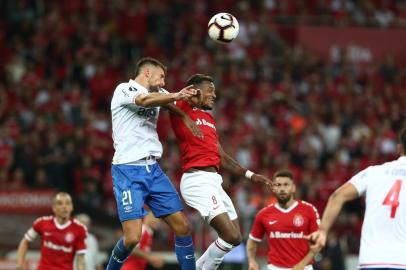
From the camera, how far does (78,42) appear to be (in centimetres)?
2281

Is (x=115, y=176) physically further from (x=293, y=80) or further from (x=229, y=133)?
(x=293, y=80)

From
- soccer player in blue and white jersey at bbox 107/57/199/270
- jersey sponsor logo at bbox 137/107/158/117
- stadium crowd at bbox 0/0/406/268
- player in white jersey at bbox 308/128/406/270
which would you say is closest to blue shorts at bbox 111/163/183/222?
→ soccer player in blue and white jersey at bbox 107/57/199/270

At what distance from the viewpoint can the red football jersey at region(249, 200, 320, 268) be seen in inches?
450

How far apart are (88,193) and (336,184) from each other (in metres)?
5.14

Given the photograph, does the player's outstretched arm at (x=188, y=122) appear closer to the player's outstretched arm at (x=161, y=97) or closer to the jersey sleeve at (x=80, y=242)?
the player's outstretched arm at (x=161, y=97)

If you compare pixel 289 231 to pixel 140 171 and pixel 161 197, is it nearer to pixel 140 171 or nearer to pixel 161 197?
pixel 161 197

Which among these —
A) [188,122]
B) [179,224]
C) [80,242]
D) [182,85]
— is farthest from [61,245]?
[182,85]

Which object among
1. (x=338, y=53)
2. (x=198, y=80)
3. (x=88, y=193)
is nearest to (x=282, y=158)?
(x=88, y=193)

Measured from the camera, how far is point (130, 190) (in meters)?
10.1

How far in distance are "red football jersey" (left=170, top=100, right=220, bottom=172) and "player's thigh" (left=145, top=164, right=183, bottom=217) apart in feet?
1.18

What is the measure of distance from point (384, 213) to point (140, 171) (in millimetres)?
3204

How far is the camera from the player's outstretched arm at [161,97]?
9453 mm

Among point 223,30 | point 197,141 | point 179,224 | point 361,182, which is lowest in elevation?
point 179,224

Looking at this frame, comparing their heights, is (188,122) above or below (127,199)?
above
